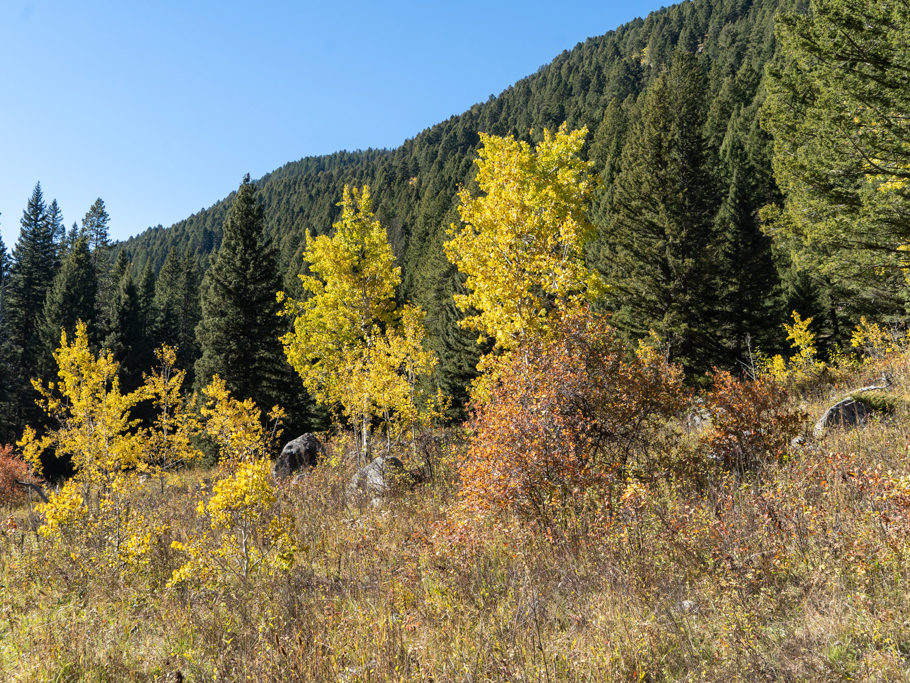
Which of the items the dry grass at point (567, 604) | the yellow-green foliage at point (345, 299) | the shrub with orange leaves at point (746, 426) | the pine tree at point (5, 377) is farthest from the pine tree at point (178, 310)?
the shrub with orange leaves at point (746, 426)

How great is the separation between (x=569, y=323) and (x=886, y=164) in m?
10.0

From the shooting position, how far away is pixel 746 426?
22.0 feet

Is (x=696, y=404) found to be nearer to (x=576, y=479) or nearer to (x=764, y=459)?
(x=764, y=459)

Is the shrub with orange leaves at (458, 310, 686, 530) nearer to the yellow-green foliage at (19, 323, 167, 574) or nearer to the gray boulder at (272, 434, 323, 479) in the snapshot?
the yellow-green foliage at (19, 323, 167, 574)

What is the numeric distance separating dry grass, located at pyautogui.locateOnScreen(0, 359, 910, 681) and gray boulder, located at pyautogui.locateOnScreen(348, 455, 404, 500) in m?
2.67

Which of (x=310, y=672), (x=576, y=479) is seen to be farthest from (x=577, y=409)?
(x=310, y=672)

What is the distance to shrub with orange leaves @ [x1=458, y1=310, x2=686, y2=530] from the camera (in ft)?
18.1

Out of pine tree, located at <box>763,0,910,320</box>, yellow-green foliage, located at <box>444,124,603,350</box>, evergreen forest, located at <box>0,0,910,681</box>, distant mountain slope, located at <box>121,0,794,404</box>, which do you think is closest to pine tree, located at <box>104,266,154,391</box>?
evergreen forest, located at <box>0,0,910,681</box>

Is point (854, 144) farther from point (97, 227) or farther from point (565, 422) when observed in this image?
point (97, 227)

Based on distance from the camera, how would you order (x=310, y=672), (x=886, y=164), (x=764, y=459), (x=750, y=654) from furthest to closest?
(x=886, y=164)
(x=764, y=459)
(x=310, y=672)
(x=750, y=654)

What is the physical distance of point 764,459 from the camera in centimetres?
633

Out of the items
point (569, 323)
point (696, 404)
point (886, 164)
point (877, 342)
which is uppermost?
point (886, 164)

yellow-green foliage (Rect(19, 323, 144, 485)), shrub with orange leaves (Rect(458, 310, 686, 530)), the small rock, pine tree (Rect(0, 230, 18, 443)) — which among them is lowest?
the small rock

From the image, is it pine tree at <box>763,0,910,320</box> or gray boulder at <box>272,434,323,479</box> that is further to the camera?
→ gray boulder at <box>272,434,323,479</box>
